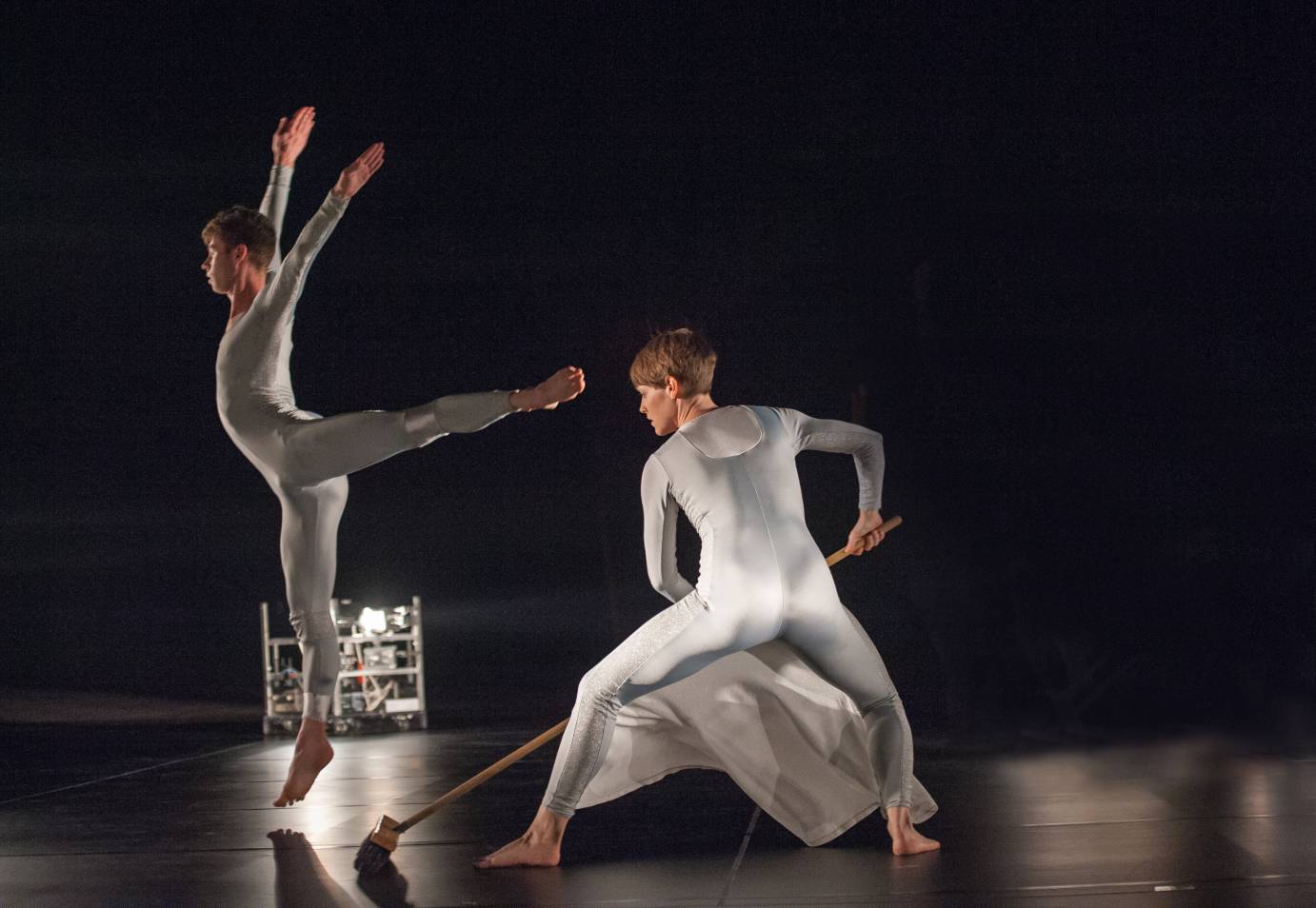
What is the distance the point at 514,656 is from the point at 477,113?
478 centimetres

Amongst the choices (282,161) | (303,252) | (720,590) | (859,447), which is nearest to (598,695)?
(720,590)

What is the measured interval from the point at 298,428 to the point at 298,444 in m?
0.04

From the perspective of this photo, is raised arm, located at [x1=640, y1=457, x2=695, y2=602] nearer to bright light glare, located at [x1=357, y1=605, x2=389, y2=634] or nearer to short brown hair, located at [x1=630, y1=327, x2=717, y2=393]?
short brown hair, located at [x1=630, y1=327, x2=717, y2=393]

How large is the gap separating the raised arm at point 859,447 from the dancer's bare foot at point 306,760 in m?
1.31

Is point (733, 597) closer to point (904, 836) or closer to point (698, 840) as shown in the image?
point (904, 836)

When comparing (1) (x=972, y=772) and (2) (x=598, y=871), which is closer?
(2) (x=598, y=871)

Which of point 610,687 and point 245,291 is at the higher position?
point 245,291

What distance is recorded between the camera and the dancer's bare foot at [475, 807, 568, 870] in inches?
117

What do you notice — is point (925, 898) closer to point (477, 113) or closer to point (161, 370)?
point (477, 113)

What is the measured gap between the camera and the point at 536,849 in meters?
3.00

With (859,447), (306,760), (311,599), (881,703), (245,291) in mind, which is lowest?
(306,760)

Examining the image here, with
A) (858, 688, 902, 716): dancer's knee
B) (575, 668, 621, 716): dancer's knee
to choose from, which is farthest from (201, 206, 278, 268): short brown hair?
(858, 688, 902, 716): dancer's knee

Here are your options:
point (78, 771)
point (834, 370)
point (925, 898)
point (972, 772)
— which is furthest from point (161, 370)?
point (925, 898)

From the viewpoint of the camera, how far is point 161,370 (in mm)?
8656
